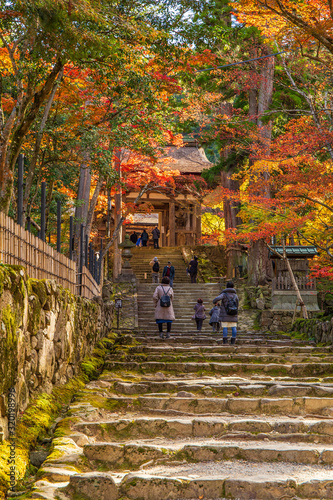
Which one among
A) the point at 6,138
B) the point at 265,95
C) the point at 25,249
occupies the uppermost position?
the point at 265,95

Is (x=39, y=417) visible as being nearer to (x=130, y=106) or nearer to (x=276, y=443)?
(x=276, y=443)

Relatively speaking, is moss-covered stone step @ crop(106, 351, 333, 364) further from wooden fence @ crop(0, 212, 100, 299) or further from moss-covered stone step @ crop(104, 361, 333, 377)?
wooden fence @ crop(0, 212, 100, 299)

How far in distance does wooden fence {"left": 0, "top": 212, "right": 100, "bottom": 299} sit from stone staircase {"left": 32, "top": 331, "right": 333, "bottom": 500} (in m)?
1.56

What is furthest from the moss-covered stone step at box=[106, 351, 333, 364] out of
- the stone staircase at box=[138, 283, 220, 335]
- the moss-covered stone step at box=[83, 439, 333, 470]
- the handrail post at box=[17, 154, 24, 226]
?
the stone staircase at box=[138, 283, 220, 335]

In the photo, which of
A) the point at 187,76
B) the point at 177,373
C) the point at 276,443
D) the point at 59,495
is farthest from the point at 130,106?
the point at 59,495

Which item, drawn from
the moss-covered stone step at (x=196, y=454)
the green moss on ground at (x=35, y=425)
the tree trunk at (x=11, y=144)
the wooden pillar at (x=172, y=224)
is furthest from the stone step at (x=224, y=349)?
the wooden pillar at (x=172, y=224)

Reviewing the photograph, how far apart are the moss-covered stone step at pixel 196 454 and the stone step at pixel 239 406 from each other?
1.45 meters

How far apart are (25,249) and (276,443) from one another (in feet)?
9.83

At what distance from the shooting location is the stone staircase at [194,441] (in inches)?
138

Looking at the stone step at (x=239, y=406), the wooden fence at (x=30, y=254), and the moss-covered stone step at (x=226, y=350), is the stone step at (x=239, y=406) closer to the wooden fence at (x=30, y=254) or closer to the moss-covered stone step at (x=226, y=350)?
the wooden fence at (x=30, y=254)

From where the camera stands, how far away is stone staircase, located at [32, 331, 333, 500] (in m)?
3.52

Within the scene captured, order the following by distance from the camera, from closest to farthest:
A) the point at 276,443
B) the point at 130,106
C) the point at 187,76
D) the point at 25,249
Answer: the point at 276,443, the point at 25,249, the point at 187,76, the point at 130,106

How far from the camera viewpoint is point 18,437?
13.1ft

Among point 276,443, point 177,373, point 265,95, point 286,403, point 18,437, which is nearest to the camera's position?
point 18,437
